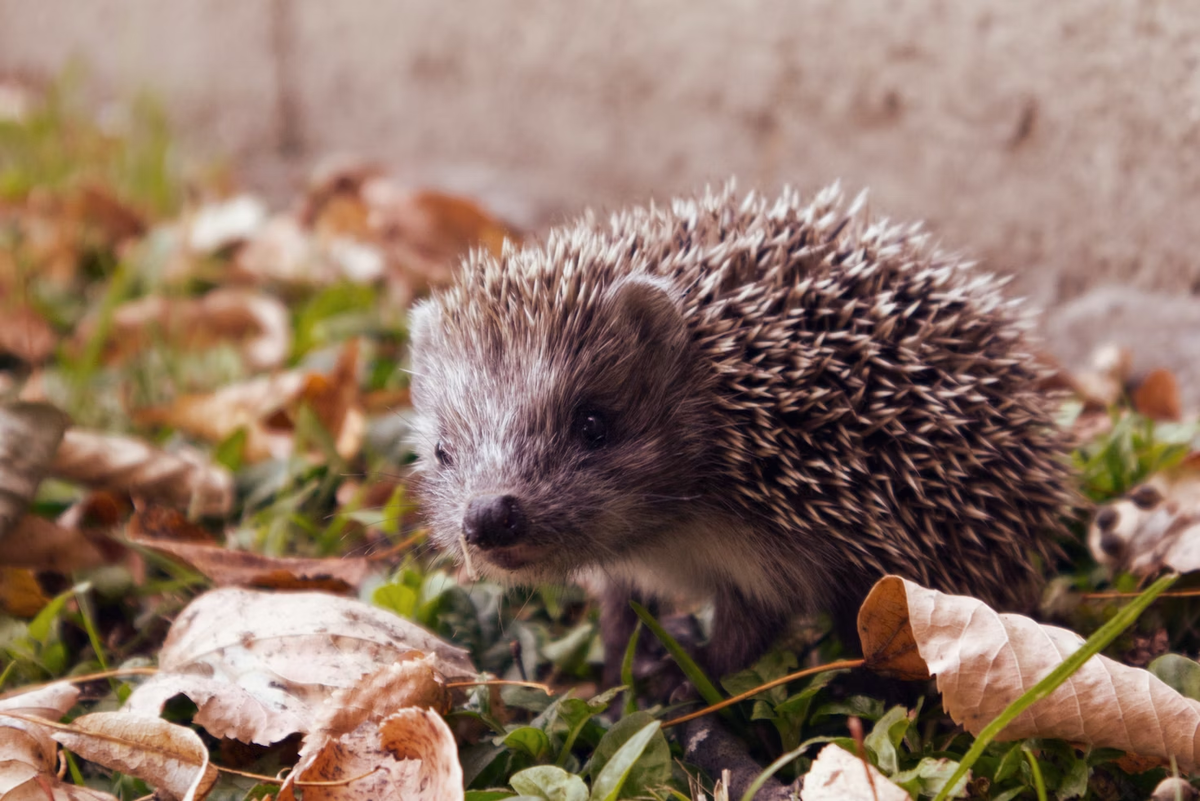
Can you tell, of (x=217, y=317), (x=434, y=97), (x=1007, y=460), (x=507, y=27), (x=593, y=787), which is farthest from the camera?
(x=434, y=97)

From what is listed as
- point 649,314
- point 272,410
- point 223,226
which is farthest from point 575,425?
point 223,226

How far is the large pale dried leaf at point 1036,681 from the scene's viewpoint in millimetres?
2604

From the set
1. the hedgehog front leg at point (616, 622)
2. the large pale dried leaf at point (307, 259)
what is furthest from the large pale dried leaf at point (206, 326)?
the hedgehog front leg at point (616, 622)

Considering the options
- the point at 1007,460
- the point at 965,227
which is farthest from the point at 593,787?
the point at 965,227

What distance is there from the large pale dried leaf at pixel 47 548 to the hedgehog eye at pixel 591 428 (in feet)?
6.55

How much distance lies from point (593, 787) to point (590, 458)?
0.96m

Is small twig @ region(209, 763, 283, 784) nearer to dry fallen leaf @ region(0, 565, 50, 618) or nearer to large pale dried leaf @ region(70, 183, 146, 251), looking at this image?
dry fallen leaf @ region(0, 565, 50, 618)

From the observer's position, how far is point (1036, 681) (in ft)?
8.71

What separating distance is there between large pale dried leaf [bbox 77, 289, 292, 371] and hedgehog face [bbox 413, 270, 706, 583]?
275 cm

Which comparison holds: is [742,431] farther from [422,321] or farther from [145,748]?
[145,748]

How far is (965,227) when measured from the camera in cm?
555

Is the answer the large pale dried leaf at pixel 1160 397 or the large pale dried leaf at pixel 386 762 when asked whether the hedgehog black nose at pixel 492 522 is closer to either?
the large pale dried leaf at pixel 386 762

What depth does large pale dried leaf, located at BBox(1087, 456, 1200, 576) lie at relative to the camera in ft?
11.3

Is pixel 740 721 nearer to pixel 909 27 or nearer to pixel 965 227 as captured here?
pixel 965 227
